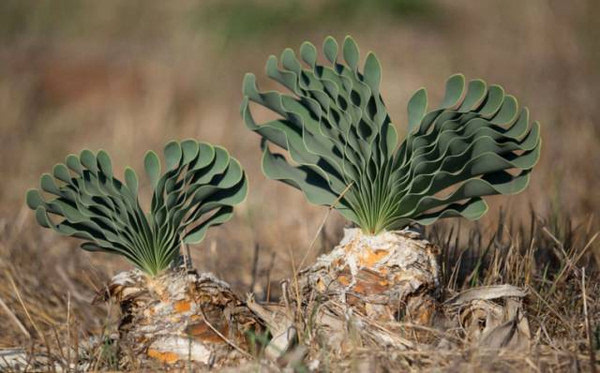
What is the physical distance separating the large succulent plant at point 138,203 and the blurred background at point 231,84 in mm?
667

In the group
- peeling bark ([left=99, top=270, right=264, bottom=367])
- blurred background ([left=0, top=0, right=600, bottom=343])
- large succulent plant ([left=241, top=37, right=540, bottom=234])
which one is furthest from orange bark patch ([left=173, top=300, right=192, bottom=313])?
blurred background ([left=0, top=0, right=600, bottom=343])

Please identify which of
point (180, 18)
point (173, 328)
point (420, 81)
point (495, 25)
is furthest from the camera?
point (180, 18)

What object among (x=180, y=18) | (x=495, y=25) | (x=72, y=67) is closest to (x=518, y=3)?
(x=495, y=25)

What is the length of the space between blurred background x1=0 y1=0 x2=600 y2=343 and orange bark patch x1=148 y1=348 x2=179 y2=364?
70 centimetres

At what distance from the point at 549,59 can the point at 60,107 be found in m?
3.06

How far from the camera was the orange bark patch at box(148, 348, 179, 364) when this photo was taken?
1.30 metres

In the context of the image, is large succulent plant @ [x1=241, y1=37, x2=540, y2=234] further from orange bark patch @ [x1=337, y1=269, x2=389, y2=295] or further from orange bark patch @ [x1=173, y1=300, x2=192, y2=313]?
orange bark patch @ [x1=173, y1=300, x2=192, y2=313]

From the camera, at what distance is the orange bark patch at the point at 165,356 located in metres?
1.30

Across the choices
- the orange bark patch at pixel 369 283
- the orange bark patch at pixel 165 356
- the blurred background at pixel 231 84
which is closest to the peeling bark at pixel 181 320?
the orange bark patch at pixel 165 356

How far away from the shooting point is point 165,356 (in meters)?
1.30

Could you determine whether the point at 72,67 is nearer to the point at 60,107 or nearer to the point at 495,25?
the point at 60,107

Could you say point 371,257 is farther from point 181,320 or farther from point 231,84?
point 231,84

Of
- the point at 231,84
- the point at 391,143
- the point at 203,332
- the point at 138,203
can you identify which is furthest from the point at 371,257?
the point at 231,84

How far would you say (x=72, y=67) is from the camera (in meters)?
4.79
